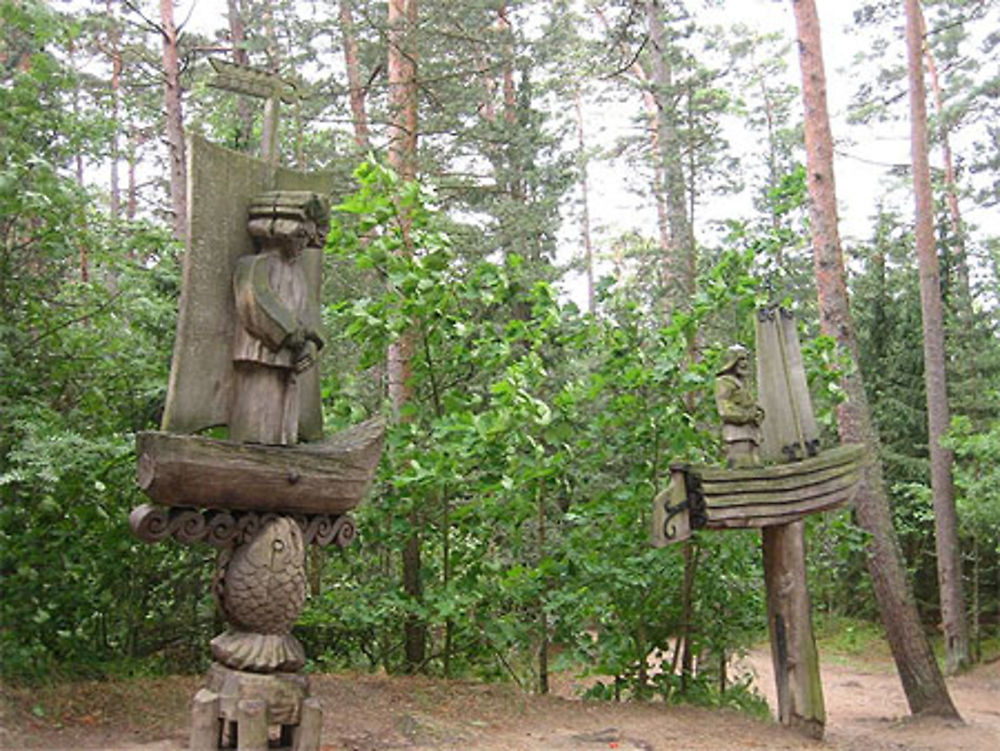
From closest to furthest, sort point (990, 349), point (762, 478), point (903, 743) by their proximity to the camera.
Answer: point (762, 478) < point (903, 743) < point (990, 349)

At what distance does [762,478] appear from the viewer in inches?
241

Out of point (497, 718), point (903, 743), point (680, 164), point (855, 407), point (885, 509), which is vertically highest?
point (680, 164)

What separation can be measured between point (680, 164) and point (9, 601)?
39.0 ft

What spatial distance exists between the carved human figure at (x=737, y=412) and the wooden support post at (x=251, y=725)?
12.0 ft

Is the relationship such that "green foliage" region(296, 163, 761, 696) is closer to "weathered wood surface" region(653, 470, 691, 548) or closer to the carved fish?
"weathered wood surface" region(653, 470, 691, 548)

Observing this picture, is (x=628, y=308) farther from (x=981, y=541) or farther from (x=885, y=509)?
(x=981, y=541)

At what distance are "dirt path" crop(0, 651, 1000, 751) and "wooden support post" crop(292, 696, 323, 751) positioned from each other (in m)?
1.10

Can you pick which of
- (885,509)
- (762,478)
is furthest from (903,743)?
(762,478)

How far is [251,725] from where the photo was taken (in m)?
3.92

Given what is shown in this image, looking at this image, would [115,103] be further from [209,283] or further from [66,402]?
[209,283]

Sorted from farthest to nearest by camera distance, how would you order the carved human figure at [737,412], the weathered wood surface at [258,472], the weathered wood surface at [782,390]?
1. the weathered wood surface at [782,390]
2. the carved human figure at [737,412]
3. the weathered wood surface at [258,472]

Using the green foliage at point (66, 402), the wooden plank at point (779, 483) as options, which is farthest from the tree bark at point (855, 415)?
the green foliage at point (66, 402)

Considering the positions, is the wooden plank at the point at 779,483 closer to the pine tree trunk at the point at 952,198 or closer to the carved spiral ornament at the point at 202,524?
the carved spiral ornament at the point at 202,524

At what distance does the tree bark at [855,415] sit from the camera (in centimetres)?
909
